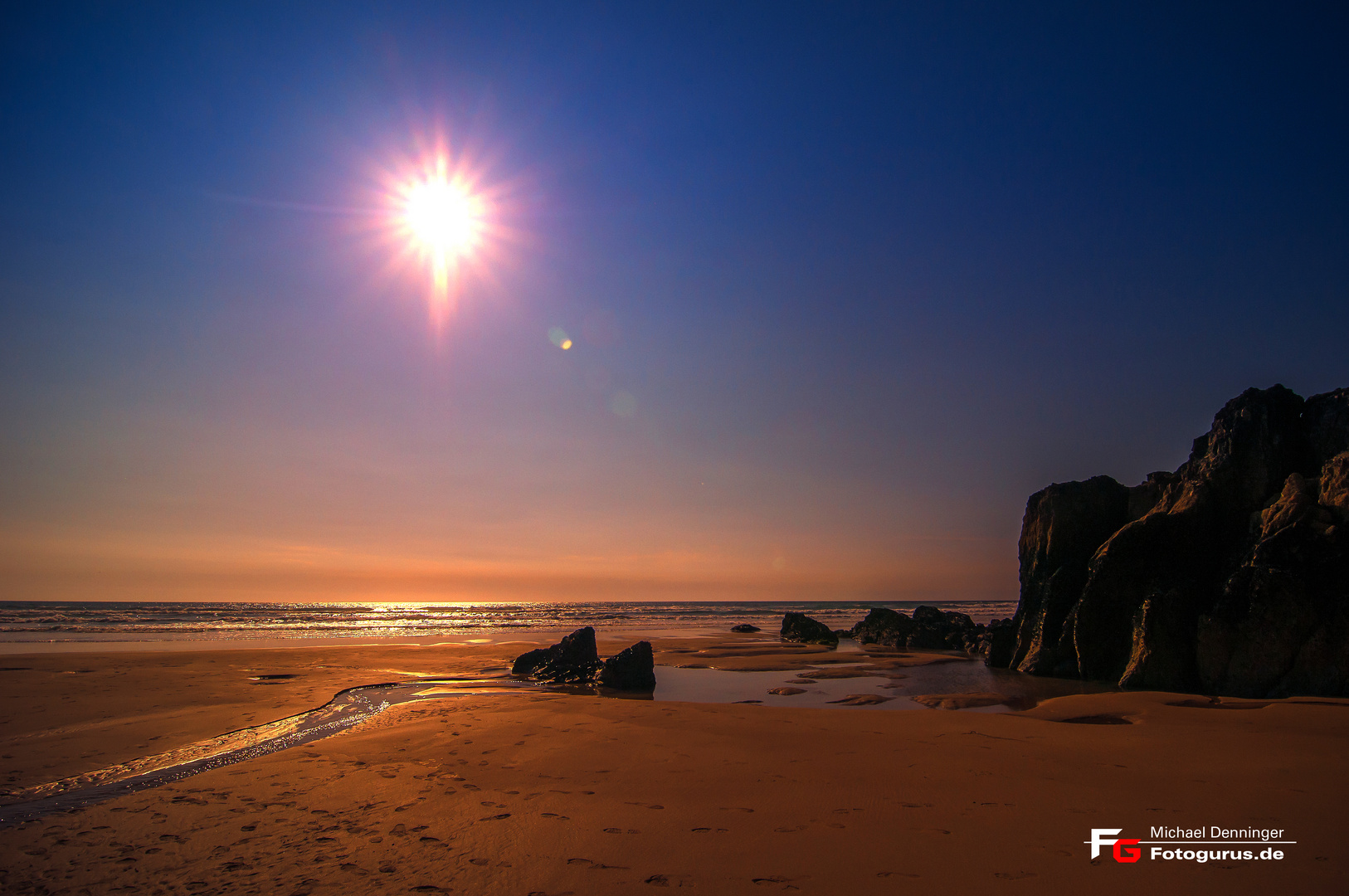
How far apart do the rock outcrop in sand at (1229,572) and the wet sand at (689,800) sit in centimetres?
247

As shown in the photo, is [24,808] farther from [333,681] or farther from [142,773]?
[333,681]

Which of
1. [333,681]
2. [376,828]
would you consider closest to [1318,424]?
[376,828]

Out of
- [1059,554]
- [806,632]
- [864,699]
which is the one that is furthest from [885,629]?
[864,699]

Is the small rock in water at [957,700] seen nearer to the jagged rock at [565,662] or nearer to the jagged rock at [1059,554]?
the jagged rock at [1059,554]

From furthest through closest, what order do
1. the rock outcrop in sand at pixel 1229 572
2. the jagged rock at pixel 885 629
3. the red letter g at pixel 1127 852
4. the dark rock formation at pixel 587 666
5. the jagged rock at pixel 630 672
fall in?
the jagged rock at pixel 885 629
the dark rock formation at pixel 587 666
the jagged rock at pixel 630 672
the rock outcrop in sand at pixel 1229 572
the red letter g at pixel 1127 852

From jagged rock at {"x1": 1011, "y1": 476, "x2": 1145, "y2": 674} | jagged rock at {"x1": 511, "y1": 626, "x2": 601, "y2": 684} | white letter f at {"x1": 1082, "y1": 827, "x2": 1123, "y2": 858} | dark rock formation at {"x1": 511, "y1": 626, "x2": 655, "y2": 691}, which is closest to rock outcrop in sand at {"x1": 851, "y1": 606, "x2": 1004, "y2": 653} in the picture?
jagged rock at {"x1": 1011, "y1": 476, "x2": 1145, "y2": 674}

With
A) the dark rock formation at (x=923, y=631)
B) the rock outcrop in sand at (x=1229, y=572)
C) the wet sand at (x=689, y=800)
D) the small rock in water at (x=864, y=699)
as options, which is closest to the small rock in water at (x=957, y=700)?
the small rock in water at (x=864, y=699)

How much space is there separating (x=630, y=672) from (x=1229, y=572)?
54.7 feet

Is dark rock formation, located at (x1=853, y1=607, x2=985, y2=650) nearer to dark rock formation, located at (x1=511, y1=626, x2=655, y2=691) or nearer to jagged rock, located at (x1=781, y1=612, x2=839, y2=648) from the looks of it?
jagged rock, located at (x1=781, y1=612, x2=839, y2=648)

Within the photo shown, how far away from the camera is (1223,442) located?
1731cm

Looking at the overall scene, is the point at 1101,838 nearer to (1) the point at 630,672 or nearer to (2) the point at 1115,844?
(2) the point at 1115,844

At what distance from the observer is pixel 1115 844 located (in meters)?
5.30

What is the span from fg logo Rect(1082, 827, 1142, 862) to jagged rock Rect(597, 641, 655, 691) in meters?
13.2

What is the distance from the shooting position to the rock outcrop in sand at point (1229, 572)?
44.3ft
